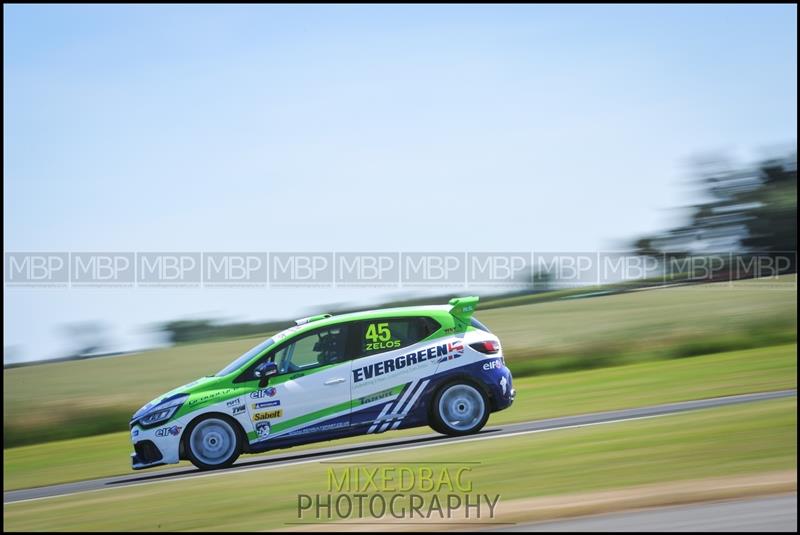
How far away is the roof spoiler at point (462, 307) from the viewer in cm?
1162

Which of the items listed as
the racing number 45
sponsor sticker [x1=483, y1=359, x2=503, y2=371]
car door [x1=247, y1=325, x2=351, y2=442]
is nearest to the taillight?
sponsor sticker [x1=483, y1=359, x2=503, y2=371]

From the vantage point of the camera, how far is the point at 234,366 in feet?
37.1

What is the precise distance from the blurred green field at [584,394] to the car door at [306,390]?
6.50 ft

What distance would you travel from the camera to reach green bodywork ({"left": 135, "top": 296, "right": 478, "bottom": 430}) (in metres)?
10.9

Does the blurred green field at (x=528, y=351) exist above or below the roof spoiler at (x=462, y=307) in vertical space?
below

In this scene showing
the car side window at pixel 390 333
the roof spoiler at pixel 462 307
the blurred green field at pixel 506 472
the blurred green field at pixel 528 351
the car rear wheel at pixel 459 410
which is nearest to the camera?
the blurred green field at pixel 506 472

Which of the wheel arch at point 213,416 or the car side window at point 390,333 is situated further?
the car side window at point 390,333

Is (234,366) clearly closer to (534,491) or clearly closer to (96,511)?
(96,511)

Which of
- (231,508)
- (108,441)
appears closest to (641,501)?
(231,508)

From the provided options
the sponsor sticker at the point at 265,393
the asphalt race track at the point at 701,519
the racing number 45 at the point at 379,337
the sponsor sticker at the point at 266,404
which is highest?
the racing number 45 at the point at 379,337

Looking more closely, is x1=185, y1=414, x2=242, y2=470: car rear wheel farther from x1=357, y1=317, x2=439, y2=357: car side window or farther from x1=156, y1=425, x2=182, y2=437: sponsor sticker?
x1=357, y1=317, x2=439, y2=357: car side window

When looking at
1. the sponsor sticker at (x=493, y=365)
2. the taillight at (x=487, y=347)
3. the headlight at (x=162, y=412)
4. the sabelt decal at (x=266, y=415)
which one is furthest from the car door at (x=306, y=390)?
the sponsor sticker at (x=493, y=365)

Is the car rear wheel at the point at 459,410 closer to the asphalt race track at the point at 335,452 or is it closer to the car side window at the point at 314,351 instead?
the asphalt race track at the point at 335,452

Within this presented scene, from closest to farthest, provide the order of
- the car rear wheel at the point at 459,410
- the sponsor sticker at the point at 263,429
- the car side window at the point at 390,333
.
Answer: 1. the sponsor sticker at the point at 263,429
2. the car side window at the point at 390,333
3. the car rear wheel at the point at 459,410
